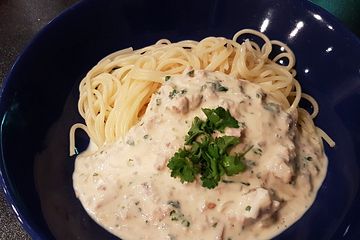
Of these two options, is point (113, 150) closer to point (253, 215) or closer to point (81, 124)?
point (81, 124)

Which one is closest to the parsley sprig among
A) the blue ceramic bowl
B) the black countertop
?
the blue ceramic bowl

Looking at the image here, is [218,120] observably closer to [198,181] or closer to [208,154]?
[208,154]

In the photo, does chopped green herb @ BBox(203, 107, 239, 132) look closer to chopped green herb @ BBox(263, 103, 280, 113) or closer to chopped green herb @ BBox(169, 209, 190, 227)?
chopped green herb @ BBox(263, 103, 280, 113)

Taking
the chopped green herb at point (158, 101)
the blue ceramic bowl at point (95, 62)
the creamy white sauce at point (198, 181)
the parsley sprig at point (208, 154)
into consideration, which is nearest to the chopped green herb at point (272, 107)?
the creamy white sauce at point (198, 181)

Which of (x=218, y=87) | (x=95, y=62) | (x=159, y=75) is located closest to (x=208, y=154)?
(x=218, y=87)

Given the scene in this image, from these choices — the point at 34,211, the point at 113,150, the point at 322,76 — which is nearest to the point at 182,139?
the point at 113,150
